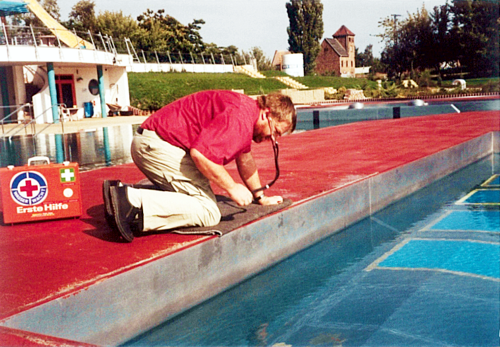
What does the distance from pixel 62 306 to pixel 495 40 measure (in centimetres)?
5441

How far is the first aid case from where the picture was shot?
4.32 meters

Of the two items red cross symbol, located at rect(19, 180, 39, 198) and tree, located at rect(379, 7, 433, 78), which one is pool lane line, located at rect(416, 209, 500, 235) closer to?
red cross symbol, located at rect(19, 180, 39, 198)

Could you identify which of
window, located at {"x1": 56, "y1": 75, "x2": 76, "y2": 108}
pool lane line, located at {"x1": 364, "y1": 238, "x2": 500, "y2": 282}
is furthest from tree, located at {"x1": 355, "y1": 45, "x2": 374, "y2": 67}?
pool lane line, located at {"x1": 364, "y1": 238, "x2": 500, "y2": 282}

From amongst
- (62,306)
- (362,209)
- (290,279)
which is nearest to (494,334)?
(290,279)

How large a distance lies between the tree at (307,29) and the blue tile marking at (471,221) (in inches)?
2709

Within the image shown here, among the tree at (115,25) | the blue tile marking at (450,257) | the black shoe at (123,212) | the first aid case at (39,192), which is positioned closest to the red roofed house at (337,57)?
the tree at (115,25)

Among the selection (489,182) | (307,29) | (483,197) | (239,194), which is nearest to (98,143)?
(489,182)

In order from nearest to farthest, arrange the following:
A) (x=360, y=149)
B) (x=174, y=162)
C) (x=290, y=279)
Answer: (x=174, y=162) < (x=290, y=279) < (x=360, y=149)

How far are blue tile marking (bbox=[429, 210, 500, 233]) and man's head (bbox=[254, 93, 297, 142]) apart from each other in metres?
2.89

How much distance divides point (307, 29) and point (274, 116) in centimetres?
7337

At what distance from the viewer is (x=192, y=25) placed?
50.2m

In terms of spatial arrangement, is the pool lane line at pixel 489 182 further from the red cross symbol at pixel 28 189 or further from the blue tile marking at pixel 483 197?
the red cross symbol at pixel 28 189

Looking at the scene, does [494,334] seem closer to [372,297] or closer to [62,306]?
[372,297]

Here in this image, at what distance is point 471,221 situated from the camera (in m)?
5.98
